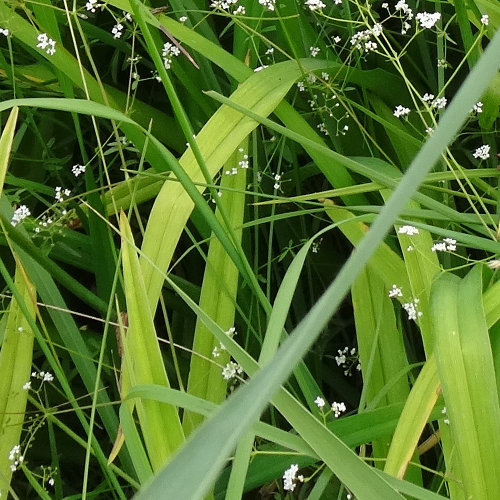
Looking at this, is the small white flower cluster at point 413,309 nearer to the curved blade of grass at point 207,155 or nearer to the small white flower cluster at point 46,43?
the curved blade of grass at point 207,155

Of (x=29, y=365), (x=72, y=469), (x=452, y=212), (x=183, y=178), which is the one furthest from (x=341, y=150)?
(x=72, y=469)

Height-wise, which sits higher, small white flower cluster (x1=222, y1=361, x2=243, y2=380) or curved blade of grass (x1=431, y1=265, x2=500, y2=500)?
curved blade of grass (x1=431, y1=265, x2=500, y2=500)

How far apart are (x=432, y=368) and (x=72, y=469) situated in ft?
2.17

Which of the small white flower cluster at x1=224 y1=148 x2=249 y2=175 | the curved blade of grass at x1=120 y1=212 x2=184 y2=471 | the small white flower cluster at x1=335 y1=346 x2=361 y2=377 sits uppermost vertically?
the small white flower cluster at x1=224 y1=148 x2=249 y2=175

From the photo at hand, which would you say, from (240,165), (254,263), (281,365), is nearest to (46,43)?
(240,165)

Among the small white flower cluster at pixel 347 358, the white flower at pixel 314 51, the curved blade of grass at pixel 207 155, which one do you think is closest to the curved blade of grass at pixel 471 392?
the small white flower cluster at pixel 347 358

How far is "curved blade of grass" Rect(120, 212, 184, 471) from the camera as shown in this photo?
2.14 ft

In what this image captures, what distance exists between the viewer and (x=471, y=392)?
587 mm

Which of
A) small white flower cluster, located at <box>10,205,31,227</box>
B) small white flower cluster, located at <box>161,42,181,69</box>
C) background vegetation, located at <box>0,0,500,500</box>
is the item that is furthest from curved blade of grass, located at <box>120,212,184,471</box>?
small white flower cluster, located at <box>161,42,181,69</box>

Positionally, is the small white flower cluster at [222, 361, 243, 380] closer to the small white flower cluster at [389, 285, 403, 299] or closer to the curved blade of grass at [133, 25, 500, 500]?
the small white flower cluster at [389, 285, 403, 299]

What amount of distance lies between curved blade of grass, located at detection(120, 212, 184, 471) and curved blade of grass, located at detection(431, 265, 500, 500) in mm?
252

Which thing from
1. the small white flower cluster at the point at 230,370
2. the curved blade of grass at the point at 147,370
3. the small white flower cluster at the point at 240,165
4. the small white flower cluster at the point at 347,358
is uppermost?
the small white flower cluster at the point at 240,165

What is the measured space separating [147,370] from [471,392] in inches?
11.8

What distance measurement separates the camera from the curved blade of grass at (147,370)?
2.14 ft
